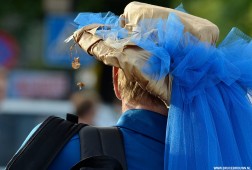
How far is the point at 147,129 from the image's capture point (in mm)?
2752

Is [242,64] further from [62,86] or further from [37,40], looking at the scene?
[37,40]

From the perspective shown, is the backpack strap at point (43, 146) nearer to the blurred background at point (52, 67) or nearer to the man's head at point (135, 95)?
the man's head at point (135, 95)

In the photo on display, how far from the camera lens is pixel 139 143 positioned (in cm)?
271

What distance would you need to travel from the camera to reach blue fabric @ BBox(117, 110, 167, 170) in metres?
2.68

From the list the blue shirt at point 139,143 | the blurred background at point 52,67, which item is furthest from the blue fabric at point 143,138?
the blurred background at point 52,67

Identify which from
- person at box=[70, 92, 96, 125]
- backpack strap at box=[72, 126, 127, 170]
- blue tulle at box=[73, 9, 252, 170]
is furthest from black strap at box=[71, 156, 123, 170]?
person at box=[70, 92, 96, 125]

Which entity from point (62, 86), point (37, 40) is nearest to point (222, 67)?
point (62, 86)

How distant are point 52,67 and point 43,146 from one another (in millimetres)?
19236

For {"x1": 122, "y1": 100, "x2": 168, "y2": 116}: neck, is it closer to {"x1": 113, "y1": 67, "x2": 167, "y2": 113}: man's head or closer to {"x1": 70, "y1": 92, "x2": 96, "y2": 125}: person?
{"x1": 113, "y1": 67, "x2": 167, "y2": 113}: man's head

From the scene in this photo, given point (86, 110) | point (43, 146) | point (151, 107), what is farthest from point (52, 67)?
point (43, 146)

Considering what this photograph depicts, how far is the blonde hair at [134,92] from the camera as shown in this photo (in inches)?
109

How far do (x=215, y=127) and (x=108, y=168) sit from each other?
15.4 inches

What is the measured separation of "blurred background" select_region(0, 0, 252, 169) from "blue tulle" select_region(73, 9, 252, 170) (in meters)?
0.46

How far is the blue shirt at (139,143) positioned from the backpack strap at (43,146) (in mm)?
23
